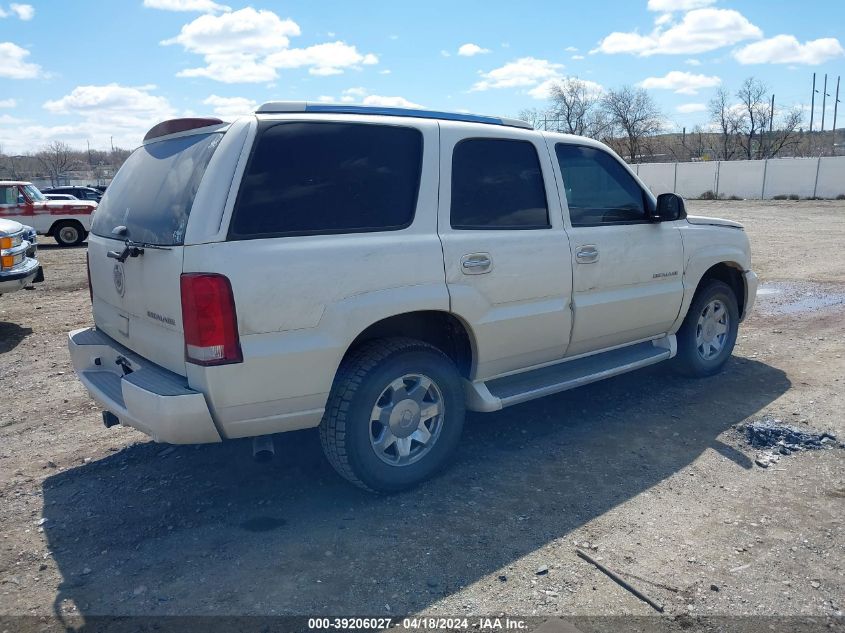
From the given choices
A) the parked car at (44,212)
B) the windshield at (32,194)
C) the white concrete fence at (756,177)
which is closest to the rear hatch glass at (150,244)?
the parked car at (44,212)

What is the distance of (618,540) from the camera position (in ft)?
11.5

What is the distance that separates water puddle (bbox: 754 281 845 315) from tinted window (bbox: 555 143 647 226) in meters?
4.56

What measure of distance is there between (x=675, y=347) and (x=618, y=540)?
2424mm

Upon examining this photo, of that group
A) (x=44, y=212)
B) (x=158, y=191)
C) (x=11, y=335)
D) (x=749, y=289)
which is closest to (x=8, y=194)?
(x=44, y=212)

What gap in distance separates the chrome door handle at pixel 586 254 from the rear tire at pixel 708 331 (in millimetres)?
1502

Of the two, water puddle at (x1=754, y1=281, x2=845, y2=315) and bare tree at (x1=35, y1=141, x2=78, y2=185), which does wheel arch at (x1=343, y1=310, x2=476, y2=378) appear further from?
bare tree at (x1=35, y1=141, x2=78, y2=185)

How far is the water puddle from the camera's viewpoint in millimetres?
8859

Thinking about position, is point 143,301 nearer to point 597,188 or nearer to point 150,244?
point 150,244

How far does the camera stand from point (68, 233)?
1927 centimetres

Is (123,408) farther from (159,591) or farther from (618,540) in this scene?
(618,540)

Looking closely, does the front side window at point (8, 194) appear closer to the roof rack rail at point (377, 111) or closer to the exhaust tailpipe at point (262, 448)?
the roof rack rail at point (377, 111)

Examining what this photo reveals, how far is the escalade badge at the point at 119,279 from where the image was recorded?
3.87 m

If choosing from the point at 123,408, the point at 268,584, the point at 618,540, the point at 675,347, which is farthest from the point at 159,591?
the point at 675,347

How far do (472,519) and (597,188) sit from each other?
8.22 feet
